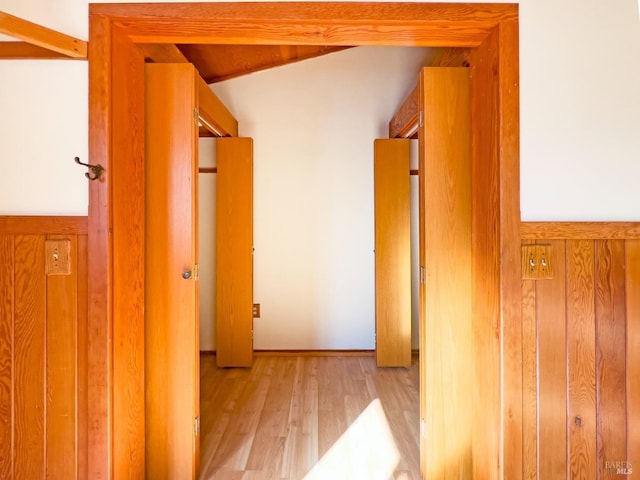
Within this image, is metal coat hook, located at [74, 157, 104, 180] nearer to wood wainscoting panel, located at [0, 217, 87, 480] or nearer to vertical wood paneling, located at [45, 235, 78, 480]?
wood wainscoting panel, located at [0, 217, 87, 480]

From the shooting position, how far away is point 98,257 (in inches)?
54.9

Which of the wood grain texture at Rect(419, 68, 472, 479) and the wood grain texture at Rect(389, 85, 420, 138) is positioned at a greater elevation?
the wood grain texture at Rect(389, 85, 420, 138)

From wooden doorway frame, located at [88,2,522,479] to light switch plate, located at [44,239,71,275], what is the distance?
103 millimetres

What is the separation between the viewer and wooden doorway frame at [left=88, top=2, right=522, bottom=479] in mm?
1382

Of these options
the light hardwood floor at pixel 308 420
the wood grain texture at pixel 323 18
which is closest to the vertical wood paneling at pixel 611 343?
the light hardwood floor at pixel 308 420

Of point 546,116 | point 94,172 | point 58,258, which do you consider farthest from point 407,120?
point 58,258

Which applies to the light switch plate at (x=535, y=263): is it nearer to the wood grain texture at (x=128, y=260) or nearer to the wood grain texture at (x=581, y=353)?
the wood grain texture at (x=581, y=353)

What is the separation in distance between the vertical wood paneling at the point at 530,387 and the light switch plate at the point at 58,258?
1.78 meters

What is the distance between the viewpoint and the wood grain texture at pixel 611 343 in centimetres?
140

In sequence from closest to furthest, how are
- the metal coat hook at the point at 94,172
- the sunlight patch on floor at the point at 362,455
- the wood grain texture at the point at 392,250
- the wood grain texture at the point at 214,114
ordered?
the metal coat hook at the point at 94,172
the sunlight patch on floor at the point at 362,455
the wood grain texture at the point at 214,114
the wood grain texture at the point at 392,250

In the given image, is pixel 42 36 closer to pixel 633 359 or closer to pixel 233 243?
pixel 233 243

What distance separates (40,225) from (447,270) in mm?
1701

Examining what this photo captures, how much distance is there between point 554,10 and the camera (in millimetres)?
1397

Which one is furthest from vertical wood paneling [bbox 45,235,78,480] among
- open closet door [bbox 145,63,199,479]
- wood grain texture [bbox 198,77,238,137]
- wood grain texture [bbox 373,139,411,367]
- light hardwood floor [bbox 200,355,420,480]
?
wood grain texture [bbox 373,139,411,367]
